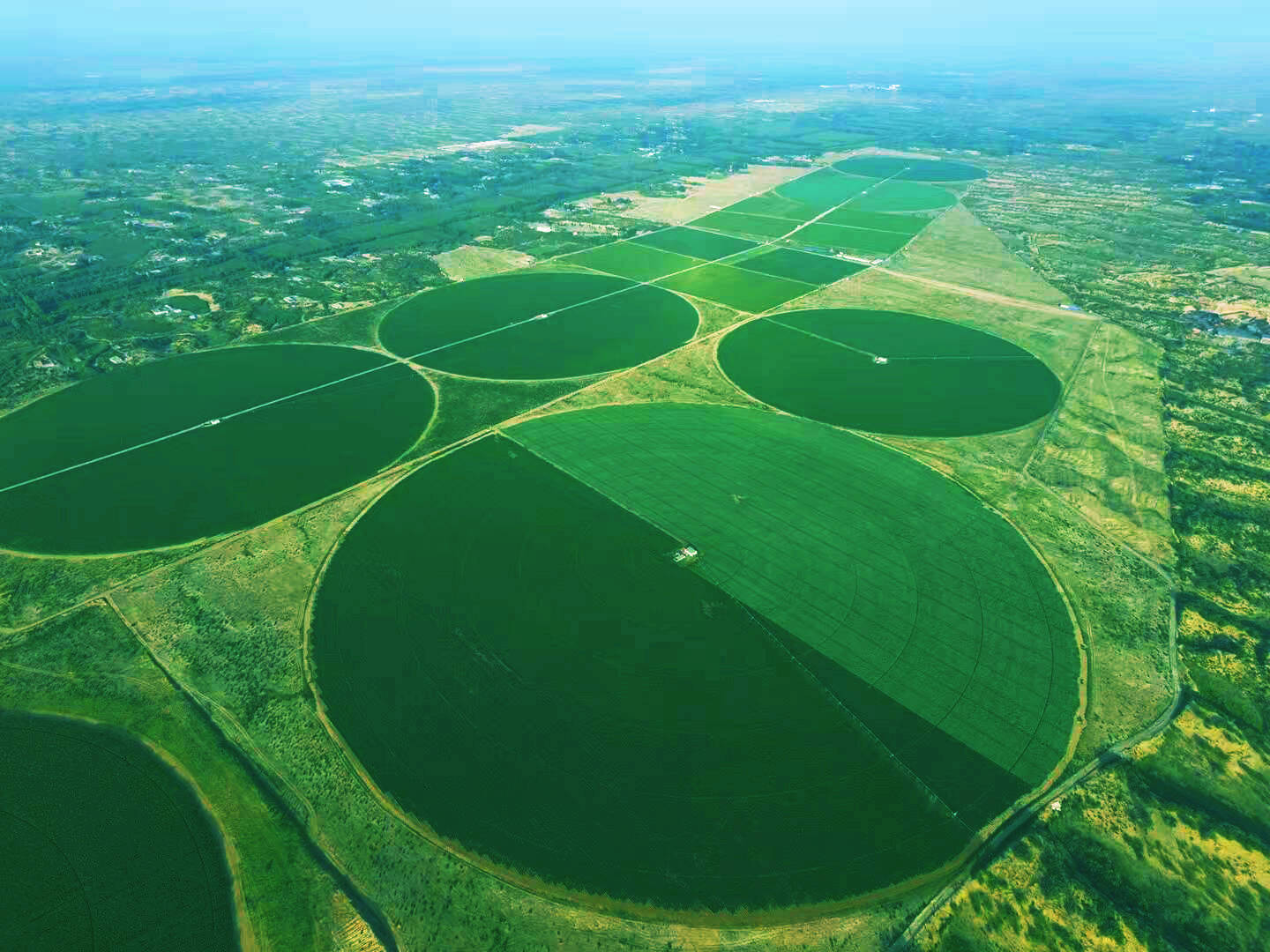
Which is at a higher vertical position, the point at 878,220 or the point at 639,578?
the point at 878,220

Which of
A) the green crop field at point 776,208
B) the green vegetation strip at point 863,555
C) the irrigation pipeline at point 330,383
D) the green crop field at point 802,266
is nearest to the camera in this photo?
the green vegetation strip at point 863,555

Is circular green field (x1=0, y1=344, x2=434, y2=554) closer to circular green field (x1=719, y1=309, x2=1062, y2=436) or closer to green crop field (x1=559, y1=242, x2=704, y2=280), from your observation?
circular green field (x1=719, y1=309, x2=1062, y2=436)

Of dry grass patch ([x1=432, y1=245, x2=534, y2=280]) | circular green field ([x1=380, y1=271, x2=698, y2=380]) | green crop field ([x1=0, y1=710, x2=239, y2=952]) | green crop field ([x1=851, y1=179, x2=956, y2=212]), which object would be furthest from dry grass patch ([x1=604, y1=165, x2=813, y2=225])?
green crop field ([x1=0, y1=710, x2=239, y2=952])

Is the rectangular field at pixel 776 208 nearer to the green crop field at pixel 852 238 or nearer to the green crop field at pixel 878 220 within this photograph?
the green crop field at pixel 878 220

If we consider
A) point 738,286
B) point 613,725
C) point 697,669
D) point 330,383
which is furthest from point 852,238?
point 613,725

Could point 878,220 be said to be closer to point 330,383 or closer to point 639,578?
point 330,383

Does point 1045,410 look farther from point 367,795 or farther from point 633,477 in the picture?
point 367,795

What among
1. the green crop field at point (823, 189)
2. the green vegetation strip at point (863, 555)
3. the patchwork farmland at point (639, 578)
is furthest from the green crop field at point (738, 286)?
the green crop field at point (823, 189)
